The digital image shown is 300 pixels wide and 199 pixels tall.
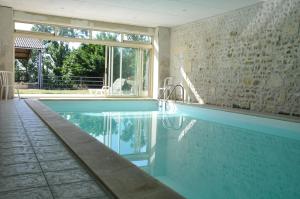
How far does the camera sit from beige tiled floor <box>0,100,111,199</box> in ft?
5.32

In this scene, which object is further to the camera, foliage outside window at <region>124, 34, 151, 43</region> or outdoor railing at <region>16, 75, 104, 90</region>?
outdoor railing at <region>16, 75, 104, 90</region>

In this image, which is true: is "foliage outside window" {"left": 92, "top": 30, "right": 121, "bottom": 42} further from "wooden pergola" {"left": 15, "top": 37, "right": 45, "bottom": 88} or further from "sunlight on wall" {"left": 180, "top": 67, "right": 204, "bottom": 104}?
"wooden pergola" {"left": 15, "top": 37, "right": 45, "bottom": 88}

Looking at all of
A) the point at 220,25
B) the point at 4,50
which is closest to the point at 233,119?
the point at 220,25

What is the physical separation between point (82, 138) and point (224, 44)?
18.6 ft

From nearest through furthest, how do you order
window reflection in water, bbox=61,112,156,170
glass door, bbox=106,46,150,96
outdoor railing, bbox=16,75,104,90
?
1. window reflection in water, bbox=61,112,156,170
2. glass door, bbox=106,46,150,96
3. outdoor railing, bbox=16,75,104,90

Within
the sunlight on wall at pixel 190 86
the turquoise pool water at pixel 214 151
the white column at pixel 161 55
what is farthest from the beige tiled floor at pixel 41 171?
the white column at pixel 161 55

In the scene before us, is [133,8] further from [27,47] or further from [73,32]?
[27,47]

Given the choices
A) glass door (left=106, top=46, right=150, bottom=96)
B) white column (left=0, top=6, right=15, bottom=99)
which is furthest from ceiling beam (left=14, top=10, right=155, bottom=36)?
glass door (left=106, top=46, right=150, bottom=96)

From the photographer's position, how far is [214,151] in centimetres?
365

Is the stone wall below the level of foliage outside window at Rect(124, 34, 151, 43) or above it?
below

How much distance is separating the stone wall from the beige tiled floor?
4.73 m

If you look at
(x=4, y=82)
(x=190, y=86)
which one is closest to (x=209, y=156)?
(x=190, y=86)

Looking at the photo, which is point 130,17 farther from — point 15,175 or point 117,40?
point 15,175

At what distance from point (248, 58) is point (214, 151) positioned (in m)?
3.87
